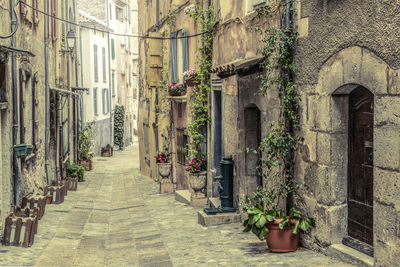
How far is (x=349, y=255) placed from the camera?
5969mm

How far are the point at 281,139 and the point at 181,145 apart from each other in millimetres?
7407

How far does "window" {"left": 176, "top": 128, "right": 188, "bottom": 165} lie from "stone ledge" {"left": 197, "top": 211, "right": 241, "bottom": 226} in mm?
4952

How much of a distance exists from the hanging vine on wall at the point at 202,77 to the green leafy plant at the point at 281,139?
3563 millimetres

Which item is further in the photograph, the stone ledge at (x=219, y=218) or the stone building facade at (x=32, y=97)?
the stone ledge at (x=219, y=218)

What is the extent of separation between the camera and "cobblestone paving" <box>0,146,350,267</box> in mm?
6832

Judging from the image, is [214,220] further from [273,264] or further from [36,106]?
[36,106]

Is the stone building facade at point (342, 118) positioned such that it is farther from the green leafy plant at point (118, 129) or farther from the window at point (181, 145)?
the green leafy plant at point (118, 129)

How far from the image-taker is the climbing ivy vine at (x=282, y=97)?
23.3 ft

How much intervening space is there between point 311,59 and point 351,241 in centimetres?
225

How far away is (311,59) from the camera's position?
6.65m

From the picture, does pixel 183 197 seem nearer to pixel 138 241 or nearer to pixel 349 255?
pixel 138 241

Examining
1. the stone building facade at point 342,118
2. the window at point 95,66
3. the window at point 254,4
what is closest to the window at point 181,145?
the stone building facade at point 342,118

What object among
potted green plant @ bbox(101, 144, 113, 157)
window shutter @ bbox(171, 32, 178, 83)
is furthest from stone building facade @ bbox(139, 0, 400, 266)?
potted green plant @ bbox(101, 144, 113, 157)

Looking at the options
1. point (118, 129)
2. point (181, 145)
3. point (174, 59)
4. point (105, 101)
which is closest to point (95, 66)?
point (105, 101)
